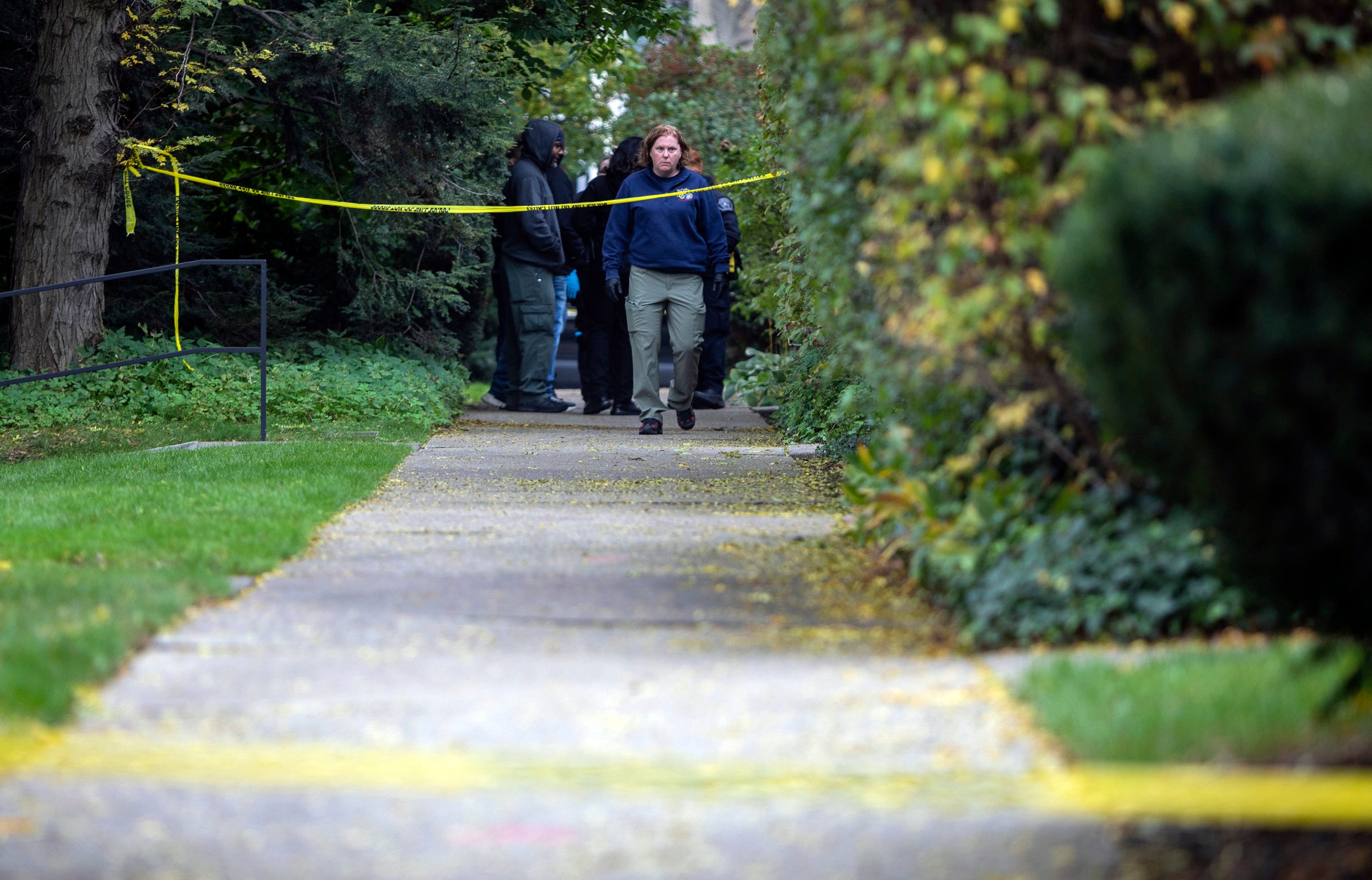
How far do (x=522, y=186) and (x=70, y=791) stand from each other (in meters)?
9.65

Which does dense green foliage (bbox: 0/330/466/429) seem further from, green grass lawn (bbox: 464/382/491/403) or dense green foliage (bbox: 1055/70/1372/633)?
dense green foliage (bbox: 1055/70/1372/633)

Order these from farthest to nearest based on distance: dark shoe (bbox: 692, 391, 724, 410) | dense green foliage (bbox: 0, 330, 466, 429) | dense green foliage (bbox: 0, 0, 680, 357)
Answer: dark shoe (bbox: 692, 391, 724, 410) → dense green foliage (bbox: 0, 0, 680, 357) → dense green foliage (bbox: 0, 330, 466, 429)

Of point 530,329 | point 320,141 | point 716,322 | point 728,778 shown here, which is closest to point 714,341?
point 716,322

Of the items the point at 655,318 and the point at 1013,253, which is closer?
the point at 1013,253

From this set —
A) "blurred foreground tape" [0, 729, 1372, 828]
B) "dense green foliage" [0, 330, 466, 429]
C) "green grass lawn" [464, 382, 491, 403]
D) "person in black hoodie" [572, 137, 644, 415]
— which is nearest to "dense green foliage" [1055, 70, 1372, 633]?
"blurred foreground tape" [0, 729, 1372, 828]

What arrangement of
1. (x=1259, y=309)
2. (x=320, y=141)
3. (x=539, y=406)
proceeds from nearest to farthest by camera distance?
(x=1259, y=309) < (x=539, y=406) < (x=320, y=141)

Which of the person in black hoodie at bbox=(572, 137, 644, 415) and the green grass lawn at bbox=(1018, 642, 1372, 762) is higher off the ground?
the person in black hoodie at bbox=(572, 137, 644, 415)

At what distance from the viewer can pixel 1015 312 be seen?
442cm

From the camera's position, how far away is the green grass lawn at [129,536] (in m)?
4.01

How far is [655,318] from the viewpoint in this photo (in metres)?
11.0

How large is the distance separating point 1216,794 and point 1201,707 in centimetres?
42

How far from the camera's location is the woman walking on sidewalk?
10836 millimetres

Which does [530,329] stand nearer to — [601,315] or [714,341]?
[601,315]

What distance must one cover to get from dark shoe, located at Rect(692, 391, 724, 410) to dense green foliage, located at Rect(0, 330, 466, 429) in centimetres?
203
